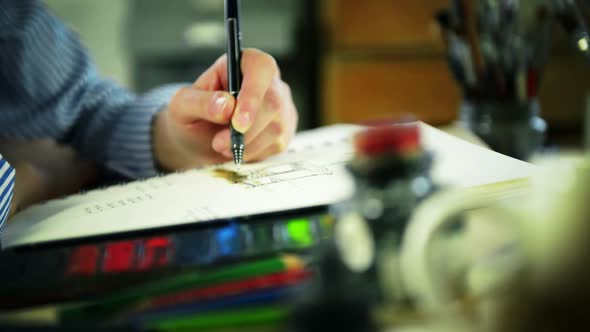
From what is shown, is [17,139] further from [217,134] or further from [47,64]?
[217,134]

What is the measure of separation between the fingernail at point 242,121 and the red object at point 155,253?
0.64ft

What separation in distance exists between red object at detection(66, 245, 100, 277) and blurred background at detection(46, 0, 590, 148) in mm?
1079

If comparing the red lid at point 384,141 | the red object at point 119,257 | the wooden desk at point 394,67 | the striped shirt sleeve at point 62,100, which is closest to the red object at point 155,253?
the red object at point 119,257

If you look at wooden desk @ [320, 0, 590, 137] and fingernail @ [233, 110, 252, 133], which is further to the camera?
wooden desk @ [320, 0, 590, 137]

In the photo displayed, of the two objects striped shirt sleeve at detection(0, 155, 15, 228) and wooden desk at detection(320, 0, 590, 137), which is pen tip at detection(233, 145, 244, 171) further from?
wooden desk at detection(320, 0, 590, 137)

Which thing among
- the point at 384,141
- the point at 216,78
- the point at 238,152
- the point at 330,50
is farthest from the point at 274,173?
the point at 330,50

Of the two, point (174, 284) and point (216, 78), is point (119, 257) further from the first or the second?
point (216, 78)

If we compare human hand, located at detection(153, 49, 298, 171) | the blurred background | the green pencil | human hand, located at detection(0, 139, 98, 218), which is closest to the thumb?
human hand, located at detection(153, 49, 298, 171)

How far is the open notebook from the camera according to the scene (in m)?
0.36

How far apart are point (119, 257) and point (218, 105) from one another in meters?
0.24

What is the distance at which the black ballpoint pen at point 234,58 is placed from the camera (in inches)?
19.1

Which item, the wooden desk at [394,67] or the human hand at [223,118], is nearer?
the human hand at [223,118]

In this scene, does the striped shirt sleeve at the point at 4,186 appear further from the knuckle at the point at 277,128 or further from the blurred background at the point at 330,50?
the blurred background at the point at 330,50

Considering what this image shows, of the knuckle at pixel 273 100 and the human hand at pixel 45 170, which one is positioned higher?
the knuckle at pixel 273 100
